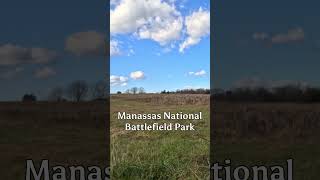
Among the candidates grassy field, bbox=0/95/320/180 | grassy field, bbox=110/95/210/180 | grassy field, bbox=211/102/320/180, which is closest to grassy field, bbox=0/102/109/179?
grassy field, bbox=0/95/320/180

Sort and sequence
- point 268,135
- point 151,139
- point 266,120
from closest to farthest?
point 151,139 < point 268,135 < point 266,120

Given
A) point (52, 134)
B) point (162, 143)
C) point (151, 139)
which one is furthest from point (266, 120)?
point (52, 134)

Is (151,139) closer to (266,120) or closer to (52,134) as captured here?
(52,134)

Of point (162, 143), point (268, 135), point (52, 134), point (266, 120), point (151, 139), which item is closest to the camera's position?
point (162, 143)

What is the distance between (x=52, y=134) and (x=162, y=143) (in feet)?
6.81

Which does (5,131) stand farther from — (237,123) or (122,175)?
(237,123)

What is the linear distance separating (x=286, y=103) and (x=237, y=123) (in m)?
1.21

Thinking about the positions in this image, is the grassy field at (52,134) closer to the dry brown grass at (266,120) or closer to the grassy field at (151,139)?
the grassy field at (151,139)

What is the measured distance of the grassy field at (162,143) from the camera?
1133 cm

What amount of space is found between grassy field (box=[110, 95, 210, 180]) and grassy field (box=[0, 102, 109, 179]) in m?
0.31

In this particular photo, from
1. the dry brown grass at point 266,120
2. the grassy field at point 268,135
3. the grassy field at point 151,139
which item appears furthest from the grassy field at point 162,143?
the dry brown grass at point 266,120

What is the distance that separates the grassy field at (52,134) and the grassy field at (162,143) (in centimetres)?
31

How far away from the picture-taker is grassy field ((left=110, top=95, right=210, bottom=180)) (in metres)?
11.3

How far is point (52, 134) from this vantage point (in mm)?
12094
